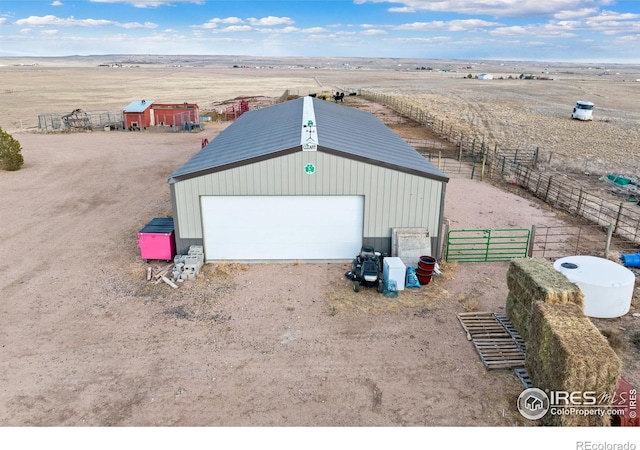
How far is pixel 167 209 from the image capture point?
21.7 metres

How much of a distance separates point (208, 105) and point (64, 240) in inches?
1928

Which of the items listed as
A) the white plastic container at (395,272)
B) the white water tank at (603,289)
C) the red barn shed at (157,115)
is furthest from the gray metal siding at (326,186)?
the red barn shed at (157,115)

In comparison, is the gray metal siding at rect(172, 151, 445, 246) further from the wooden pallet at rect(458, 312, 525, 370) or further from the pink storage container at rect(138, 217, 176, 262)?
the wooden pallet at rect(458, 312, 525, 370)

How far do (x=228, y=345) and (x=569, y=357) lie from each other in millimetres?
7590

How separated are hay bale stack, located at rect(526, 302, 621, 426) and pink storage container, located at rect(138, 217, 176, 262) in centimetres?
1145

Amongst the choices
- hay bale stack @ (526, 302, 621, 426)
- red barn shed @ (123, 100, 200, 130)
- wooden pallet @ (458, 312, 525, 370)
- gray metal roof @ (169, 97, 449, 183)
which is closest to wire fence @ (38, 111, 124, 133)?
red barn shed @ (123, 100, 200, 130)

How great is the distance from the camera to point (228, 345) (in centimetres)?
1148

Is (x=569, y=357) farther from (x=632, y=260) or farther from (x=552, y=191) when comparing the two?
(x=552, y=191)

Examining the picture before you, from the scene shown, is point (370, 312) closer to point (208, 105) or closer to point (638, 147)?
point (638, 147)

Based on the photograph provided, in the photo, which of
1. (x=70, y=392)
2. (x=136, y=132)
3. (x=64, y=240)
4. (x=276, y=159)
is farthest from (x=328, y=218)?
(x=136, y=132)

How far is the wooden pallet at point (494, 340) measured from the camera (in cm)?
1073

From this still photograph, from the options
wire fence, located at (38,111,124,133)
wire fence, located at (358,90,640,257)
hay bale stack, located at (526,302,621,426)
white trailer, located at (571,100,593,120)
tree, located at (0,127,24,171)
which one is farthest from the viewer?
white trailer, located at (571,100,593,120)

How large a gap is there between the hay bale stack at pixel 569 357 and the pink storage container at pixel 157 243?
11449mm

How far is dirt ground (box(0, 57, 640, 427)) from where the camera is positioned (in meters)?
9.27
